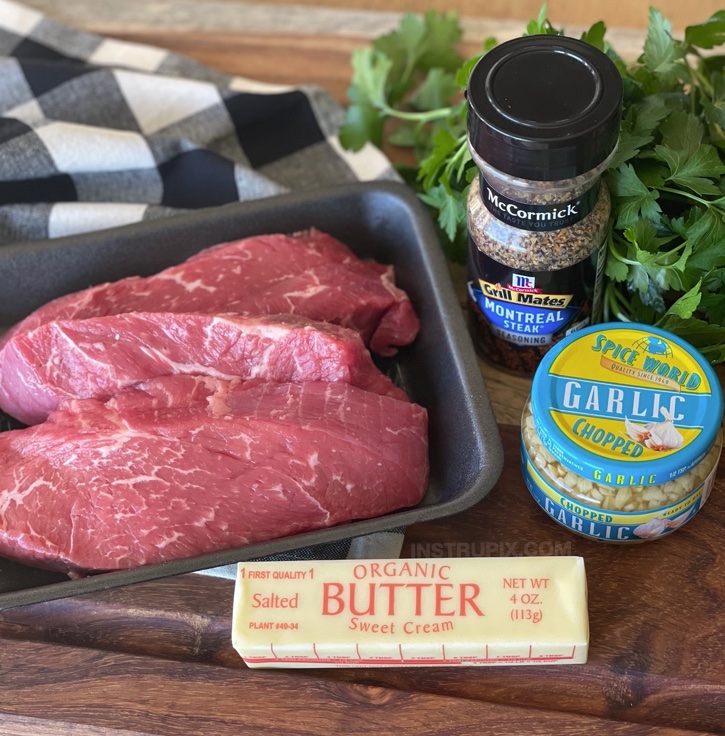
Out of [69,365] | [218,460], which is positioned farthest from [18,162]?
[218,460]

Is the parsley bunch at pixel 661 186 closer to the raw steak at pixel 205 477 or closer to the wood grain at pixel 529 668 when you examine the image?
the wood grain at pixel 529 668

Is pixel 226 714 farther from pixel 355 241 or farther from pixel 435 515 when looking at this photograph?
pixel 355 241

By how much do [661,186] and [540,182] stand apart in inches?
9.3

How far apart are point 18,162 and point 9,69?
265 mm

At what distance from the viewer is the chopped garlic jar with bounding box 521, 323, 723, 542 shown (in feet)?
4.08

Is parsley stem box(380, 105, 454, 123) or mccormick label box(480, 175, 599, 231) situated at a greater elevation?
mccormick label box(480, 175, 599, 231)

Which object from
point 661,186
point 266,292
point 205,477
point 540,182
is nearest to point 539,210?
point 540,182

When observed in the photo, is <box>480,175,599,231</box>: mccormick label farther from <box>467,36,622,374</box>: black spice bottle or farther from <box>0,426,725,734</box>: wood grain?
<box>0,426,725,734</box>: wood grain

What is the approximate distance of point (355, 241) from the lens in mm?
1700

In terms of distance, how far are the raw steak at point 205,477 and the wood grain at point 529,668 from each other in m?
0.09

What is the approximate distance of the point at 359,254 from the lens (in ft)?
5.65

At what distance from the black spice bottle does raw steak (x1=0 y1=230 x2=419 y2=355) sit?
0.16 meters

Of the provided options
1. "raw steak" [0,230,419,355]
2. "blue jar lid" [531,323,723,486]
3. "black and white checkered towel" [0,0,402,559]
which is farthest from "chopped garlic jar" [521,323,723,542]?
"black and white checkered towel" [0,0,402,559]

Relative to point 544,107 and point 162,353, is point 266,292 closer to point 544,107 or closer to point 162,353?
point 162,353
